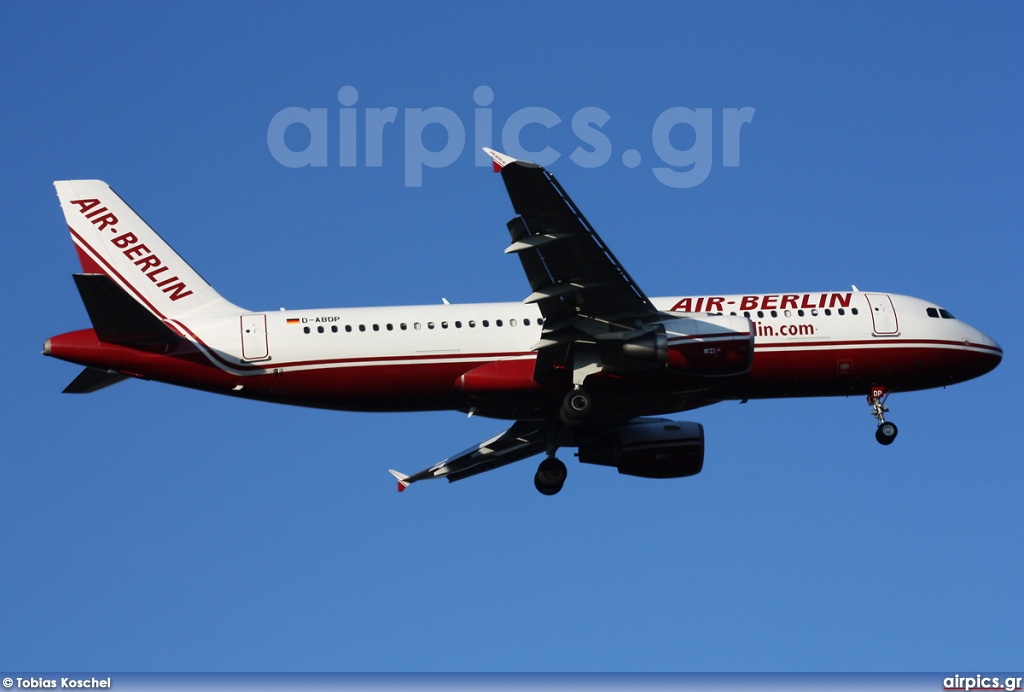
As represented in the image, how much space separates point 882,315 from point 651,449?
9140 mm

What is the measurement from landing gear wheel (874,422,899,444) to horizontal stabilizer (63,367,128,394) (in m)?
24.8

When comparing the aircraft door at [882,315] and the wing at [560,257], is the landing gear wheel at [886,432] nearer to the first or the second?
the aircraft door at [882,315]

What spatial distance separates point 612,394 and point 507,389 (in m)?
3.39

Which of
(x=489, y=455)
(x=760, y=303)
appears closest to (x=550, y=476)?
(x=489, y=455)

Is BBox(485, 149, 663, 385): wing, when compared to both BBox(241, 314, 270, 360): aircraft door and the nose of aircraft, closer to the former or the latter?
BBox(241, 314, 270, 360): aircraft door

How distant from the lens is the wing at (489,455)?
54438 mm

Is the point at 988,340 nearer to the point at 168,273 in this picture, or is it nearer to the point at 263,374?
the point at 263,374

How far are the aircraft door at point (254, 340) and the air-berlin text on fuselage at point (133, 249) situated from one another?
124 inches

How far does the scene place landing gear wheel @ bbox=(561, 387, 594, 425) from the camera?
48000 mm

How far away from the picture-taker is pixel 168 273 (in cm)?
5066

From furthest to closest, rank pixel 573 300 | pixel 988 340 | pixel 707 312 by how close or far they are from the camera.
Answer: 1. pixel 988 340
2. pixel 707 312
3. pixel 573 300

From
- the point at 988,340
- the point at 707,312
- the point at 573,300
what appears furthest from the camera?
the point at 988,340

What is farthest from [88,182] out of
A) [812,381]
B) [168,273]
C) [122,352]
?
[812,381]

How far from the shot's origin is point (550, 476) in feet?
171
